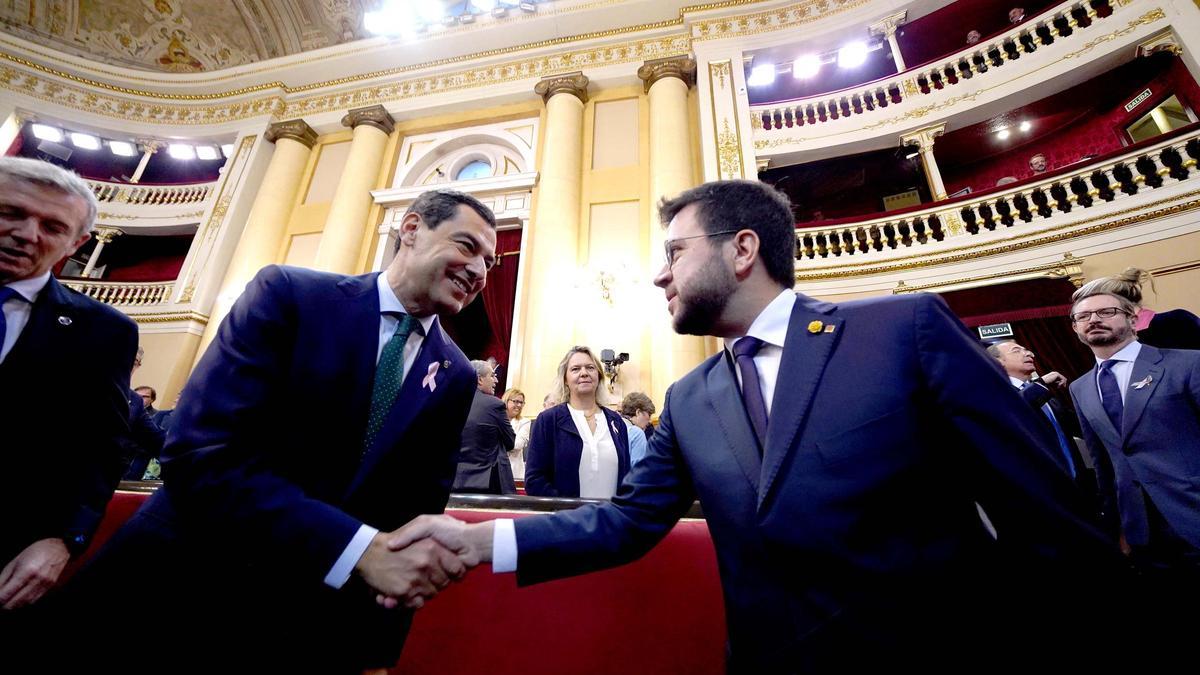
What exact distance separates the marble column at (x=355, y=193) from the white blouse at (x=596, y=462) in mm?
6144

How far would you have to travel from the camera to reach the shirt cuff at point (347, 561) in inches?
38.3

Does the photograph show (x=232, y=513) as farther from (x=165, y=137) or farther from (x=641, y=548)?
(x=165, y=137)

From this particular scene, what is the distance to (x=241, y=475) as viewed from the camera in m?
0.98

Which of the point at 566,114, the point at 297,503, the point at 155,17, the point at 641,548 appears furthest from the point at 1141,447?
the point at 155,17

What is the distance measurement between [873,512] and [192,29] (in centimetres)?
1593

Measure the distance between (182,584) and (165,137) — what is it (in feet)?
44.2

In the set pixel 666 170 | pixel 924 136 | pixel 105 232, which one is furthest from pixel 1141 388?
pixel 105 232

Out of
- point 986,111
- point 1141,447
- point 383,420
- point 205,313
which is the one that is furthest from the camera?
point 205,313

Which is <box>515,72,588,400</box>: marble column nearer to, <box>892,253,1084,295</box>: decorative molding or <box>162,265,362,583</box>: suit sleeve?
<box>892,253,1084,295</box>: decorative molding

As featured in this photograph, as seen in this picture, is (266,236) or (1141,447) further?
(266,236)

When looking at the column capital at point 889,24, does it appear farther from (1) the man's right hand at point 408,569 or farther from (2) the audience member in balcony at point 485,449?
(1) the man's right hand at point 408,569

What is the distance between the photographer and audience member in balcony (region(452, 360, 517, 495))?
314 centimetres

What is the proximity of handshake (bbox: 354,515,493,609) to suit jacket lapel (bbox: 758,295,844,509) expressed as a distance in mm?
677

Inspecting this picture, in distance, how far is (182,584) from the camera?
3.46 feet
